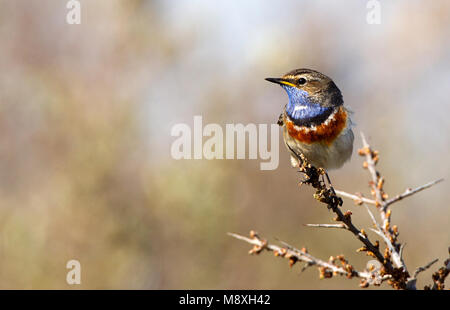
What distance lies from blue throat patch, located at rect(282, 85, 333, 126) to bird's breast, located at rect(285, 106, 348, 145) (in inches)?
2.2

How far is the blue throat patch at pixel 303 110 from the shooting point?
5426 mm

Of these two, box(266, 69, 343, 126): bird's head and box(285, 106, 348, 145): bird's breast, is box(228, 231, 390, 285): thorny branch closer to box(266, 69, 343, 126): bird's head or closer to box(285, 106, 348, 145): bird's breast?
box(285, 106, 348, 145): bird's breast

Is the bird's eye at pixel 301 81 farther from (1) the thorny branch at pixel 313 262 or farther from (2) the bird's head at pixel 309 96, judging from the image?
(1) the thorny branch at pixel 313 262

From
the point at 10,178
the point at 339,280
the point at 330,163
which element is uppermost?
the point at 10,178

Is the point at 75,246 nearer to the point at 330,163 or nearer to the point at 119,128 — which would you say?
the point at 119,128

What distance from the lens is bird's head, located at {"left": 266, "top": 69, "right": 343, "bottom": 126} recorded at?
5.48m

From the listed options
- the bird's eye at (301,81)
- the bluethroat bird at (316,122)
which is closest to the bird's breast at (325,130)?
the bluethroat bird at (316,122)

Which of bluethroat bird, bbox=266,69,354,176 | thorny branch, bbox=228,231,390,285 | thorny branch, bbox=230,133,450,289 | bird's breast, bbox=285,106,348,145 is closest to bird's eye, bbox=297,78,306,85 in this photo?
bluethroat bird, bbox=266,69,354,176

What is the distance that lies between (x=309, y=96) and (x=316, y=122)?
1.18ft

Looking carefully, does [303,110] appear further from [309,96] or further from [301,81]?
[301,81]

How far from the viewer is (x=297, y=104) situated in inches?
223
